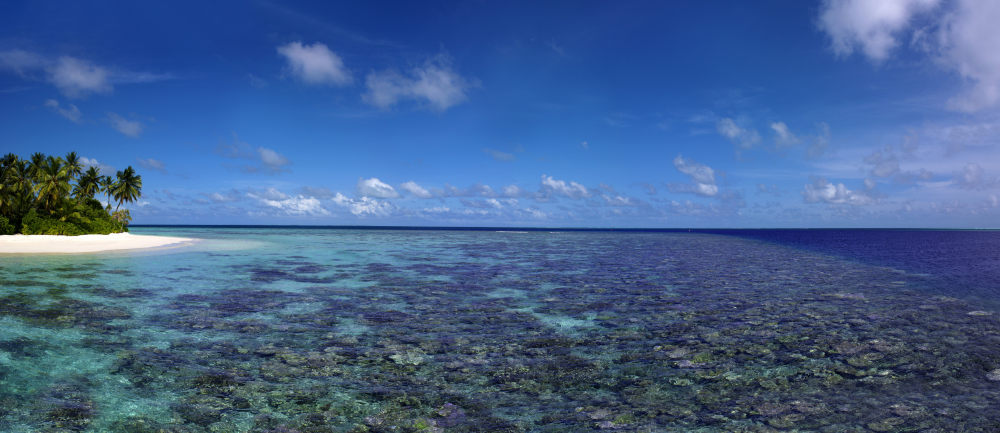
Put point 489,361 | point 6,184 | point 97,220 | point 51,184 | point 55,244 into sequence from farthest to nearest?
1. point 97,220
2. point 51,184
3. point 6,184
4. point 55,244
5. point 489,361

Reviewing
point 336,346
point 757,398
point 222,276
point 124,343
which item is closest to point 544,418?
point 757,398

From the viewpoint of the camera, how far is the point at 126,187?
9775 cm

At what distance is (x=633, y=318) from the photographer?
16844 mm

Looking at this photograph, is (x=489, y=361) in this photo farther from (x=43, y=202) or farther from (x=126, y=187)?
(x=126, y=187)

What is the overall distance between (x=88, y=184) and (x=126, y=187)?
6.64 m

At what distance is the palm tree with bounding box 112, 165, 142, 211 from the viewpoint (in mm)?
97312

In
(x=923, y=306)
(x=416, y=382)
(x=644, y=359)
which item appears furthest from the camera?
(x=923, y=306)

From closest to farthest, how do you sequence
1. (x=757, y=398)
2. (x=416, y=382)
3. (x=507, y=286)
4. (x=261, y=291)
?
1. (x=757, y=398)
2. (x=416, y=382)
3. (x=261, y=291)
4. (x=507, y=286)

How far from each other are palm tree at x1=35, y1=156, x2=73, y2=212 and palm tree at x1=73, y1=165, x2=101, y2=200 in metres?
18.6

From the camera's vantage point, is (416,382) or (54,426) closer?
(54,426)

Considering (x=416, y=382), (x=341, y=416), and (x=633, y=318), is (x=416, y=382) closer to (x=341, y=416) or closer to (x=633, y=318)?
(x=341, y=416)

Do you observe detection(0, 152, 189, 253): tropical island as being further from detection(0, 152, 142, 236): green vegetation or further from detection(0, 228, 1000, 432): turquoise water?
detection(0, 228, 1000, 432): turquoise water

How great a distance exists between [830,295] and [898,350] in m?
12.0

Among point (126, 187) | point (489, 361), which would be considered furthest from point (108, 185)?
point (489, 361)
